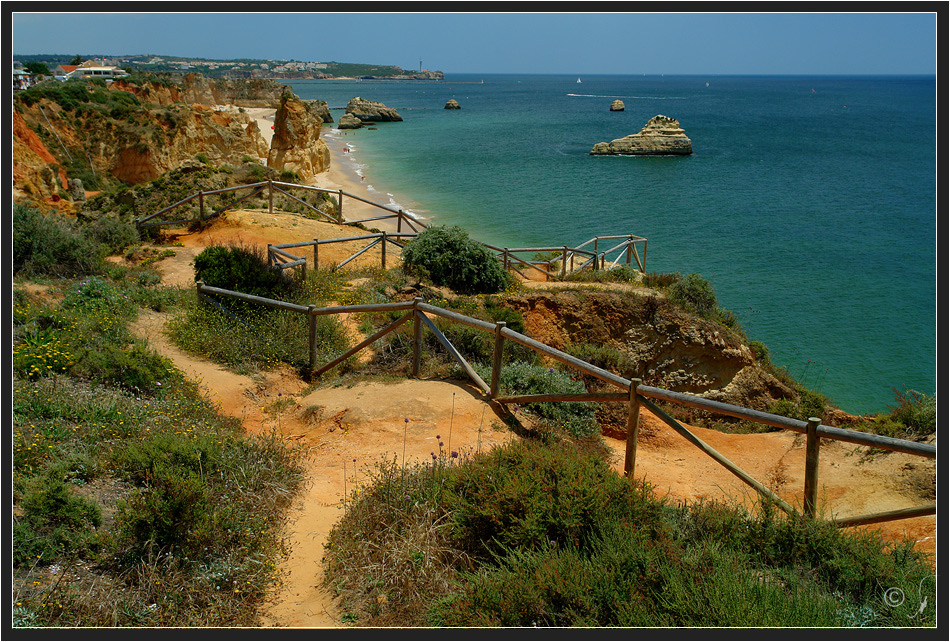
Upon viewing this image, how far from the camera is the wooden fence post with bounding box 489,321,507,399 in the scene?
655cm

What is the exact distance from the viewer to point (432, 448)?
6051mm

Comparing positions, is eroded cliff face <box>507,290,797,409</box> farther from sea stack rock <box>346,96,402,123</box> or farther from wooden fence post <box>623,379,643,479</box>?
sea stack rock <box>346,96,402,123</box>

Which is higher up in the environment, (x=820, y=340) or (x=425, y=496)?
(x=425, y=496)

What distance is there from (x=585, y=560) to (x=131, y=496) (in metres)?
2.93

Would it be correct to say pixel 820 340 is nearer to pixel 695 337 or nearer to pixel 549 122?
pixel 695 337

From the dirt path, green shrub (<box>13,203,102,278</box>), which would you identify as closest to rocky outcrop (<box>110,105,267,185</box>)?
green shrub (<box>13,203,102,278</box>)

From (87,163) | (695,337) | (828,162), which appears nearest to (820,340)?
(695,337)

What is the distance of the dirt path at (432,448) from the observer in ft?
16.7

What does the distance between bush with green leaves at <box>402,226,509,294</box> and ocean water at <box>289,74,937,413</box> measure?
9.86 m

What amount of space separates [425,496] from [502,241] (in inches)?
1092

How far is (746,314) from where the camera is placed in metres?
23.3

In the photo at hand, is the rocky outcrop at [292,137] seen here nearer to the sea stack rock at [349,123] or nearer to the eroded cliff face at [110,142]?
the eroded cliff face at [110,142]

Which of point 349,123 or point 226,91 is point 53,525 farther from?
point 226,91

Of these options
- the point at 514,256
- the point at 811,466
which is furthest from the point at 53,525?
the point at 514,256
